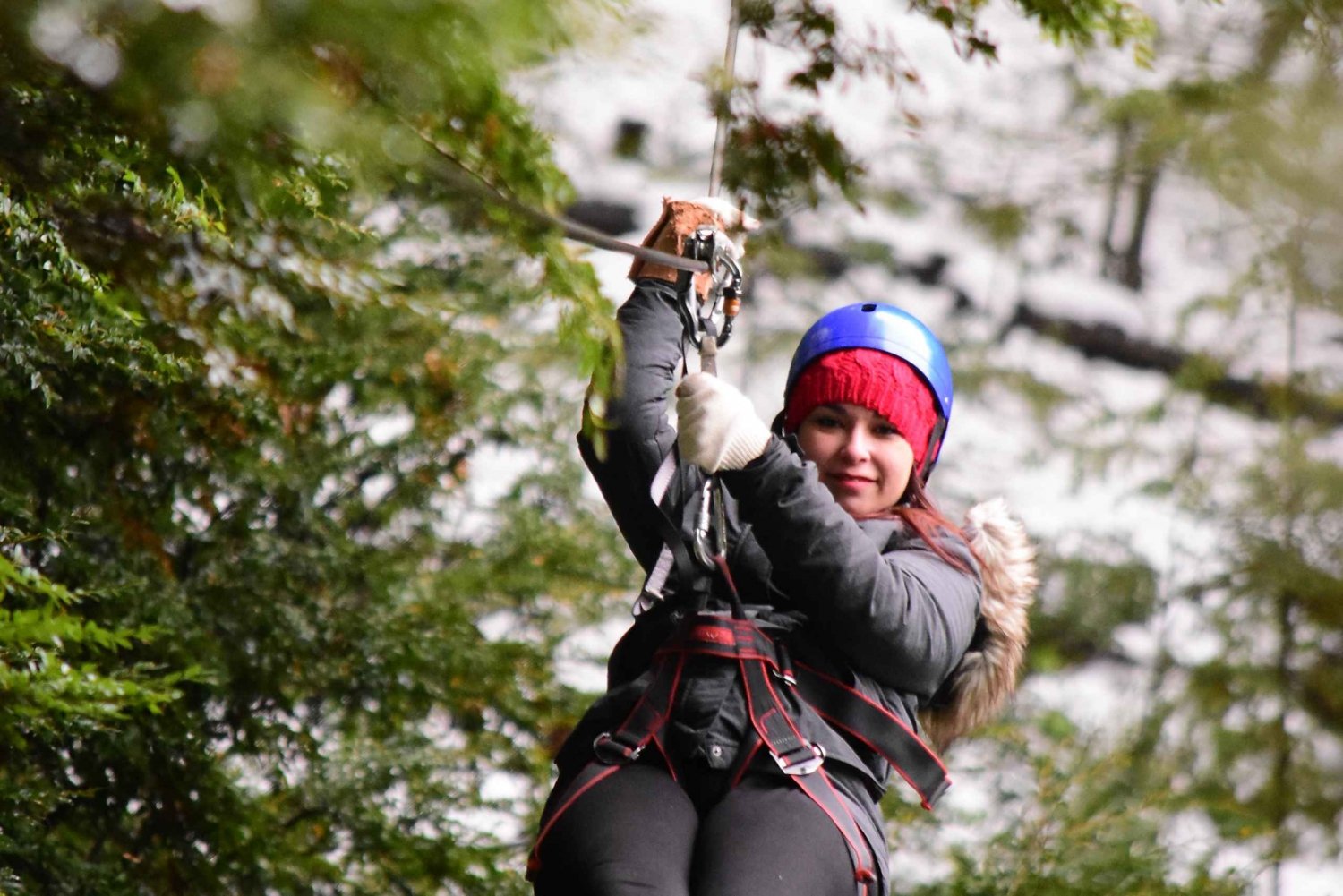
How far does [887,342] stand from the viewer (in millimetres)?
3398

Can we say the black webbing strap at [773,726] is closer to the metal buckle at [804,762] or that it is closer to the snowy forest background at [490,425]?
the metal buckle at [804,762]

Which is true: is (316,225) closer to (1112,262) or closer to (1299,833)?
(1299,833)

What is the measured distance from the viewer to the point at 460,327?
21.3 ft

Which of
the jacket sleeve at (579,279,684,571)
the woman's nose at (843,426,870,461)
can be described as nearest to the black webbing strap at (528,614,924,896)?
the jacket sleeve at (579,279,684,571)

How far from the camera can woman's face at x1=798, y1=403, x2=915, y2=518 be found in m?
3.32

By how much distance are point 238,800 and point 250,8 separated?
3247 millimetres

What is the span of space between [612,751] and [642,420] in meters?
0.65

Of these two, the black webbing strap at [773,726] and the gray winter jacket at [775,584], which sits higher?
the gray winter jacket at [775,584]

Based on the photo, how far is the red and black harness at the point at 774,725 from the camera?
2.80 metres

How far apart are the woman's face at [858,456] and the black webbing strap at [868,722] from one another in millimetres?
468

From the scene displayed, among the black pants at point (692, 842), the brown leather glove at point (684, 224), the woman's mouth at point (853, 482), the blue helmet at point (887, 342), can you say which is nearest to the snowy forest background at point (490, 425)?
the brown leather glove at point (684, 224)

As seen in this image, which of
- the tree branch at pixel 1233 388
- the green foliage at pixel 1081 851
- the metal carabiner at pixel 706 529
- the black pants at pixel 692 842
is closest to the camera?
the black pants at pixel 692 842

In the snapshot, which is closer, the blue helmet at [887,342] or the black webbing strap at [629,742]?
the black webbing strap at [629,742]

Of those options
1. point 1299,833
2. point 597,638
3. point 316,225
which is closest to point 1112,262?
point 1299,833
